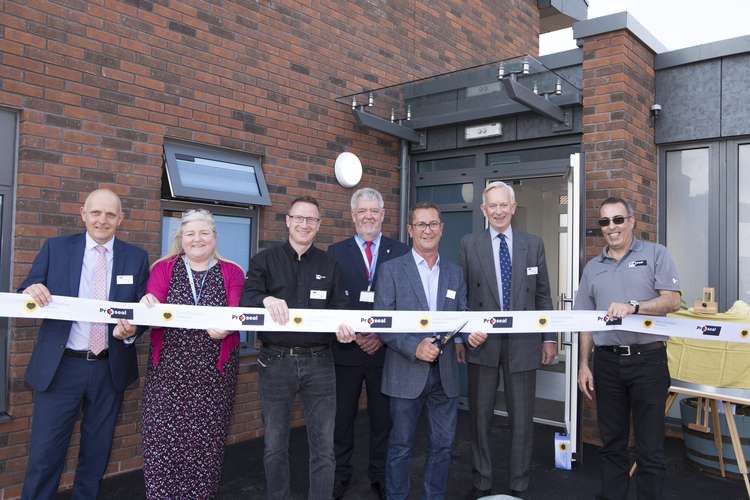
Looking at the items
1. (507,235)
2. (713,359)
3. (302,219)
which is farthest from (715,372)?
(302,219)

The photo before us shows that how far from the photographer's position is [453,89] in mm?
5797

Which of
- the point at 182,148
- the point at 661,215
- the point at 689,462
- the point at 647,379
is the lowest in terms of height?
the point at 689,462

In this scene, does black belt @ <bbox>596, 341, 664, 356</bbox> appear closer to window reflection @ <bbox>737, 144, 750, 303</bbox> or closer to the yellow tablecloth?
the yellow tablecloth

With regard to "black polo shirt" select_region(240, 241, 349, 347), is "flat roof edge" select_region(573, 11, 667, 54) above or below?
above

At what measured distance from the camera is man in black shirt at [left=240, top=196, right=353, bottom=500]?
2977mm

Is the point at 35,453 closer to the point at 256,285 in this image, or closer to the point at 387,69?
the point at 256,285

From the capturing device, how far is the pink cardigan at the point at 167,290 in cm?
300

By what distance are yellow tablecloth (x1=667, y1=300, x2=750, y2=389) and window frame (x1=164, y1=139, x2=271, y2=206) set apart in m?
3.59

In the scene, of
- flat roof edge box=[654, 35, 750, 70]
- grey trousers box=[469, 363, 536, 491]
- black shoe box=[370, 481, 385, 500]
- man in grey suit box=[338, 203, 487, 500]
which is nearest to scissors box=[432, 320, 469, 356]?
man in grey suit box=[338, 203, 487, 500]

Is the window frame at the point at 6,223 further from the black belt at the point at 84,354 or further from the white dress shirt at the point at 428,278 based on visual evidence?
the white dress shirt at the point at 428,278

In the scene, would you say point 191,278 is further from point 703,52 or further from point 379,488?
point 703,52

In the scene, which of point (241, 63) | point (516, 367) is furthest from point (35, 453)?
point (241, 63)

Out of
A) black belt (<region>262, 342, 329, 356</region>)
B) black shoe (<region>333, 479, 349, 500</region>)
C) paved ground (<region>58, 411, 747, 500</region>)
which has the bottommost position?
paved ground (<region>58, 411, 747, 500</region>)

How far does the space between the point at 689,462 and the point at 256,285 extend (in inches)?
149
